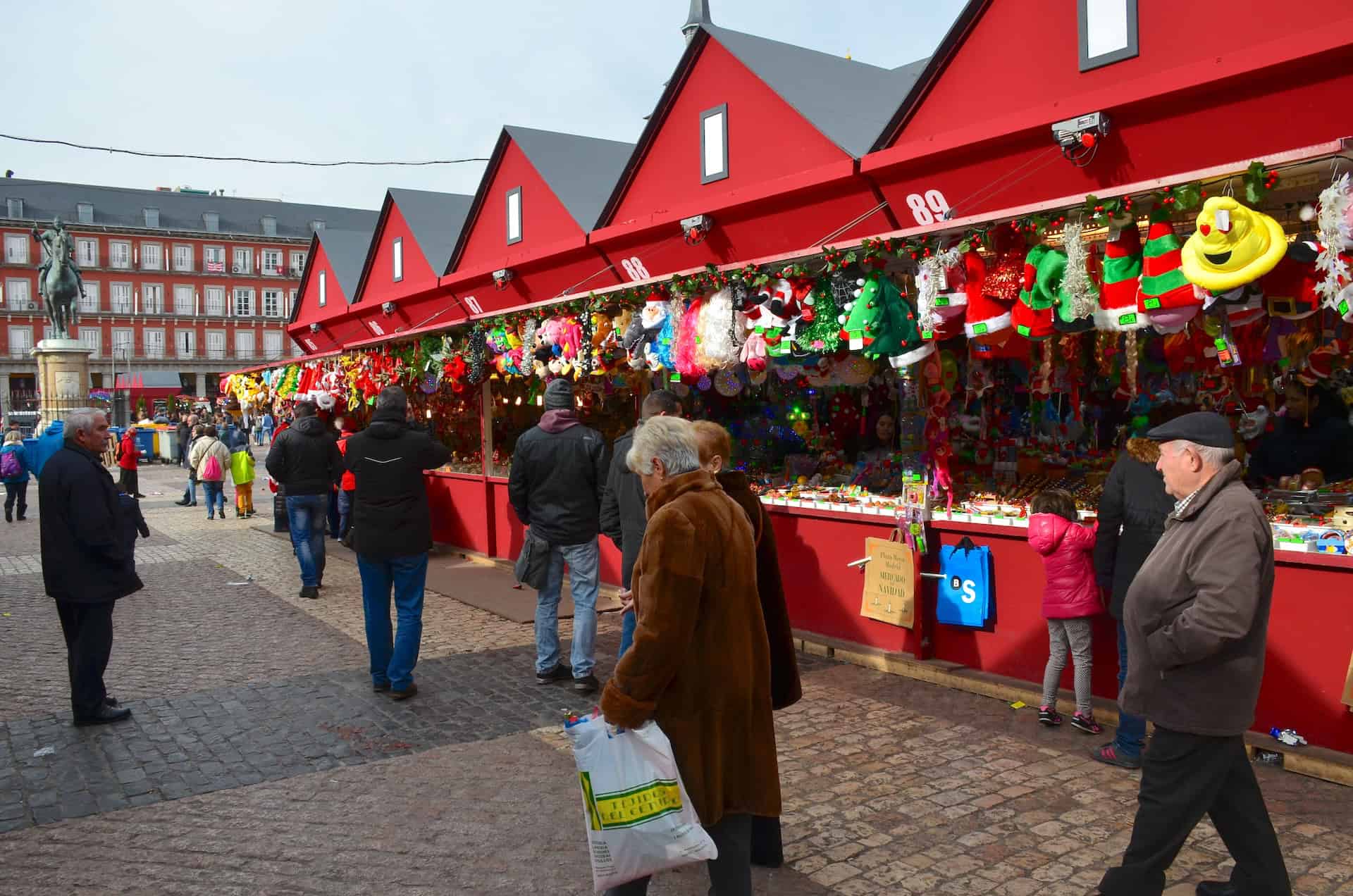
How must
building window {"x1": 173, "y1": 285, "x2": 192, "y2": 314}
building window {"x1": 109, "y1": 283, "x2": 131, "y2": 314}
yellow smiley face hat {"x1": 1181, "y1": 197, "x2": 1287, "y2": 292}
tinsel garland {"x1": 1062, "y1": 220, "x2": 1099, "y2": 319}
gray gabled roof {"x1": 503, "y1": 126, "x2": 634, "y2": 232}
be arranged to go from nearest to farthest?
yellow smiley face hat {"x1": 1181, "y1": 197, "x2": 1287, "y2": 292} < tinsel garland {"x1": 1062, "y1": 220, "x2": 1099, "y2": 319} < gray gabled roof {"x1": 503, "y1": 126, "x2": 634, "y2": 232} < building window {"x1": 109, "y1": 283, "x2": 131, "y2": 314} < building window {"x1": 173, "y1": 285, "x2": 192, "y2": 314}

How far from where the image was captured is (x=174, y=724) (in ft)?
19.0

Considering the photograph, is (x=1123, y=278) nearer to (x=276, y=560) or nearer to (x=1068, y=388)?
(x=1068, y=388)

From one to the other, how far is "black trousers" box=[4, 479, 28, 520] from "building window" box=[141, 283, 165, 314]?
54370mm

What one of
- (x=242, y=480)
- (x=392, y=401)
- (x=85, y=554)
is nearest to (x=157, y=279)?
(x=242, y=480)

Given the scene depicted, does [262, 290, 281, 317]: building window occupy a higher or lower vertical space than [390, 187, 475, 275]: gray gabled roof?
higher

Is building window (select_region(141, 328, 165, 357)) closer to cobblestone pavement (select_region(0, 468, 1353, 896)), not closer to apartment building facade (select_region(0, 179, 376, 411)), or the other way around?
apartment building facade (select_region(0, 179, 376, 411))

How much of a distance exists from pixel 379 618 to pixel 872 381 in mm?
4485

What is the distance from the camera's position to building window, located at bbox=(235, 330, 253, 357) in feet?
229

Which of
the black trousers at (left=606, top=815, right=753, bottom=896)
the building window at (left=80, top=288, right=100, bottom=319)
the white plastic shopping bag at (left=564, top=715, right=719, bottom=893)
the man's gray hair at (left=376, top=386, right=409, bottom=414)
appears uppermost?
the building window at (left=80, top=288, right=100, bottom=319)

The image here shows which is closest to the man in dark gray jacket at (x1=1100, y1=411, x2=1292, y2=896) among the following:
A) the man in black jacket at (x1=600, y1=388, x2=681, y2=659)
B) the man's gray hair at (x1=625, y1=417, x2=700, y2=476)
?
the man's gray hair at (x1=625, y1=417, x2=700, y2=476)

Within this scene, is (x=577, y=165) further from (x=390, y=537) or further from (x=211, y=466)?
(x=211, y=466)

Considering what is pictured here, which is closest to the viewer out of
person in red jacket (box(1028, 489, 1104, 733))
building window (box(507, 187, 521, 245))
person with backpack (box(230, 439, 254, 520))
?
person in red jacket (box(1028, 489, 1104, 733))

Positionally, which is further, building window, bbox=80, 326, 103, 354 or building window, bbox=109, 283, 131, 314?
building window, bbox=109, 283, 131, 314

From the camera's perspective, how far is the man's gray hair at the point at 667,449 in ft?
10.4
